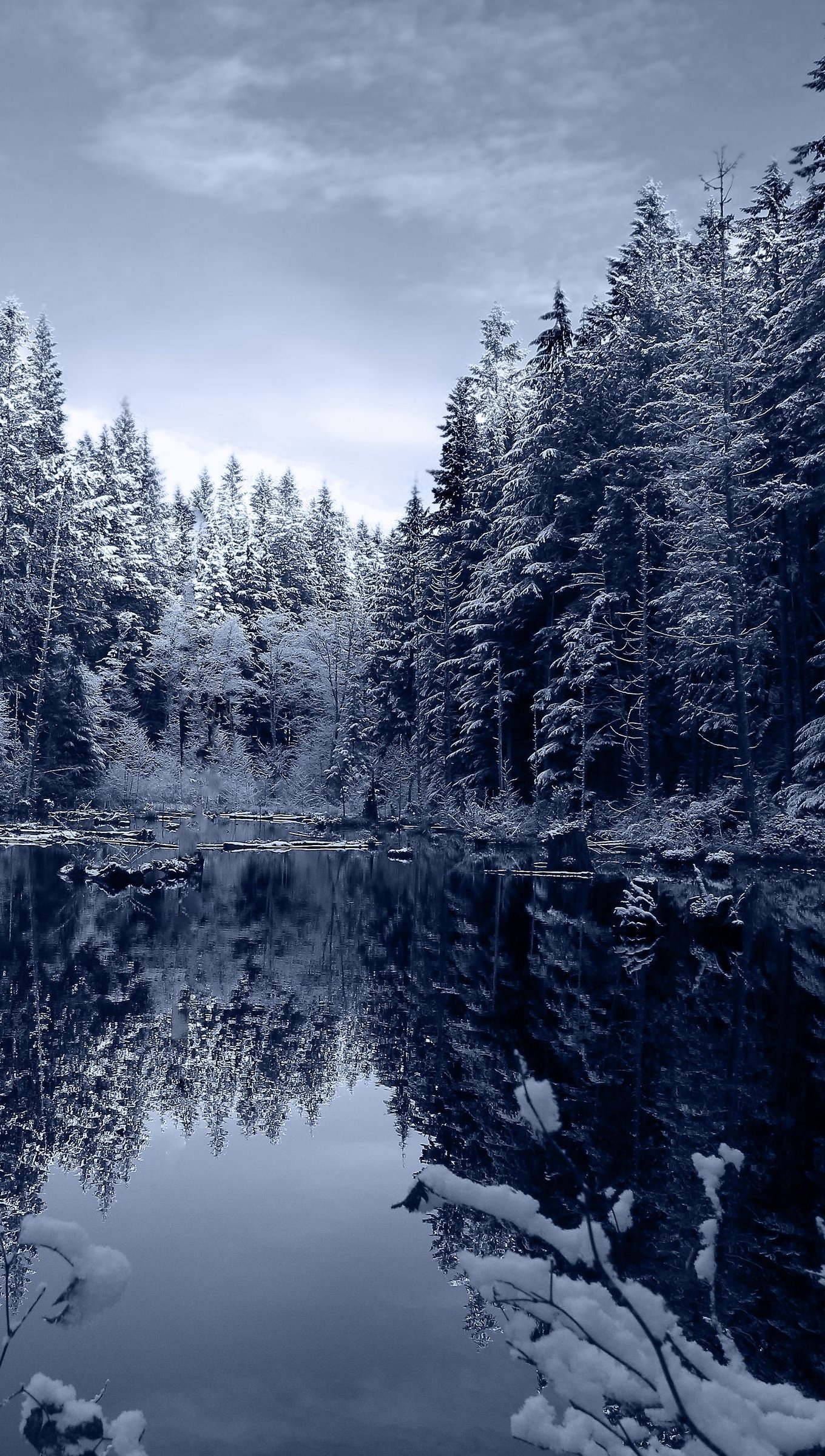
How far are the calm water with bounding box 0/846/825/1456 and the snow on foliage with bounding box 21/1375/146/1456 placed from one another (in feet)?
4.96

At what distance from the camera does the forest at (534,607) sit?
2741 cm

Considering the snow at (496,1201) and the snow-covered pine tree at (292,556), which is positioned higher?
the snow-covered pine tree at (292,556)

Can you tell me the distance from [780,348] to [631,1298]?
3095 cm

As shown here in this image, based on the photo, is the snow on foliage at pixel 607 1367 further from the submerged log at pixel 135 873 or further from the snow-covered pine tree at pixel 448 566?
the snow-covered pine tree at pixel 448 566

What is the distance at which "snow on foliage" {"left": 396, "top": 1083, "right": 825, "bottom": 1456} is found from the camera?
1959 mm

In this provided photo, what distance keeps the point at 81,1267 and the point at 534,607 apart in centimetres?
3627

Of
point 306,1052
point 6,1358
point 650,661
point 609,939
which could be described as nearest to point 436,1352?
point 6,1358

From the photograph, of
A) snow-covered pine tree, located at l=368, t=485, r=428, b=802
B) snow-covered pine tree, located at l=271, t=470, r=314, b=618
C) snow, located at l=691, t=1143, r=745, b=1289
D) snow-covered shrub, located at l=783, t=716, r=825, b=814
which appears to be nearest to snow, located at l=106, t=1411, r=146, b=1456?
snow, located at l=691, t=1143, r=745, b=1289

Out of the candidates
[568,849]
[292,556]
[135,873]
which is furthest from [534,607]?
[292,556]

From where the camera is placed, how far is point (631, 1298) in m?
2.23

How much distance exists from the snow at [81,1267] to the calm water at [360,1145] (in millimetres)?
1674

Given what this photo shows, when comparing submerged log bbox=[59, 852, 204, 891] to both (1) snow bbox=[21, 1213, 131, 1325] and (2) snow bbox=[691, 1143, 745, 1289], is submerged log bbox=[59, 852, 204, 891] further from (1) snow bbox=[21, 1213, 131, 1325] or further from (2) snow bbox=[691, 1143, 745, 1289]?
(2) snow bbox=[691, 1143, 745, 1289]

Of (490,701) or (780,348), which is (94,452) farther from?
(780,348)

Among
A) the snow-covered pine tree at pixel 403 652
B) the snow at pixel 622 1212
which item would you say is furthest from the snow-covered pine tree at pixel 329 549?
the snow at pixel 622 1212
